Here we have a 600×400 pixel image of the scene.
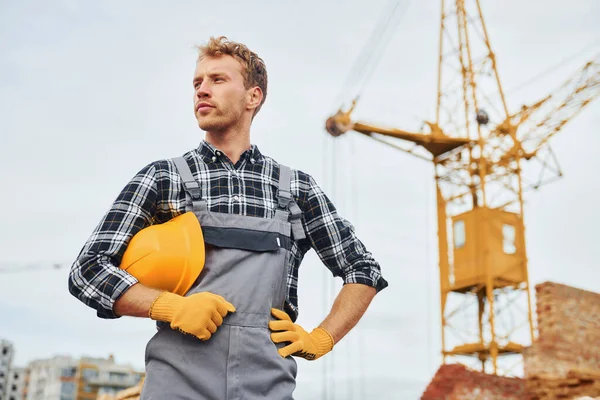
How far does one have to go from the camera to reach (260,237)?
251 centimetres

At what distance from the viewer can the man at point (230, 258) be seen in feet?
7.66

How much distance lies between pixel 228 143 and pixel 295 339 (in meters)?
0.72

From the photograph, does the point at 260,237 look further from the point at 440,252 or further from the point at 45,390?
the point at 45,390

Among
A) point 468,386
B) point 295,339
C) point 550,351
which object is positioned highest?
point 550,351

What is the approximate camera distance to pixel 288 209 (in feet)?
8.79

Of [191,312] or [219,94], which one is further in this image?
[219,94]

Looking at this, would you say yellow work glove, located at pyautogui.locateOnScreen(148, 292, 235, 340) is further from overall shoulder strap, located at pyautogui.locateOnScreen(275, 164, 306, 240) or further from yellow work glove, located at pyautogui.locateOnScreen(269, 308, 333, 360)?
overall shoulder strap, located at pyautogui.locateOnScreen(275, 164, 306, 240)

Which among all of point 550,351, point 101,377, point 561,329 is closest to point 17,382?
point 101,377

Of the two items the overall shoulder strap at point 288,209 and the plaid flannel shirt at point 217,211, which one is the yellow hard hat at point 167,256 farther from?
the overall shoulder strap at point 288,209

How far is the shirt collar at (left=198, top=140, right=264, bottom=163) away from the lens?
269cm

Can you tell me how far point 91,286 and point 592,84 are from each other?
3146 centimetres

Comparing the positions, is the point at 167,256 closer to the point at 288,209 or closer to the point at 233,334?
the point at 233,334

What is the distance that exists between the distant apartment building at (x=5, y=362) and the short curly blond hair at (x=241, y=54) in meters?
90.5

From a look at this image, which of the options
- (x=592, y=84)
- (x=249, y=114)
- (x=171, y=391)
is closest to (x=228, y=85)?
(x=249, y=114)
